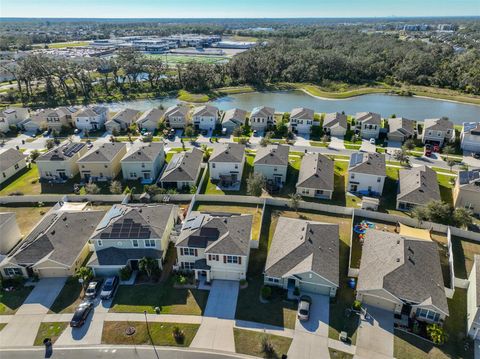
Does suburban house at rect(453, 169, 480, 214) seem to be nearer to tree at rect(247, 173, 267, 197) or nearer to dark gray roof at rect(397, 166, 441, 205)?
dark gray roof at rect(397, 166, 441, 205)

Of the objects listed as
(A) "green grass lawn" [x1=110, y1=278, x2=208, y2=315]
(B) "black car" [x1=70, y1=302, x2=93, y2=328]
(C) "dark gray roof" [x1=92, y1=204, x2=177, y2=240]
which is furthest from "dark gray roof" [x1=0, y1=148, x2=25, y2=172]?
(A) "green grass lawn" [x1=110, y1=278, x2=208, y2=315]

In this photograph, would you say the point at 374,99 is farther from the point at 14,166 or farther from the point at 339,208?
the point at 14,166

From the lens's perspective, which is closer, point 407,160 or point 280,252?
point 280,252

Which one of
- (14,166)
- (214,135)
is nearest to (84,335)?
(14,166)

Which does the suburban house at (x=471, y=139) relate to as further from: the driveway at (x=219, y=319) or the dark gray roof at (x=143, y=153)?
the dark gray roof at (x=143, y=153)

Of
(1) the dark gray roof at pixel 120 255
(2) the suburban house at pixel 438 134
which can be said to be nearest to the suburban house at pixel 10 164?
(1) the dark gray roof at pixel 120 255

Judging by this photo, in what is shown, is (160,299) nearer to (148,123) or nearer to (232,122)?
(232,122)
